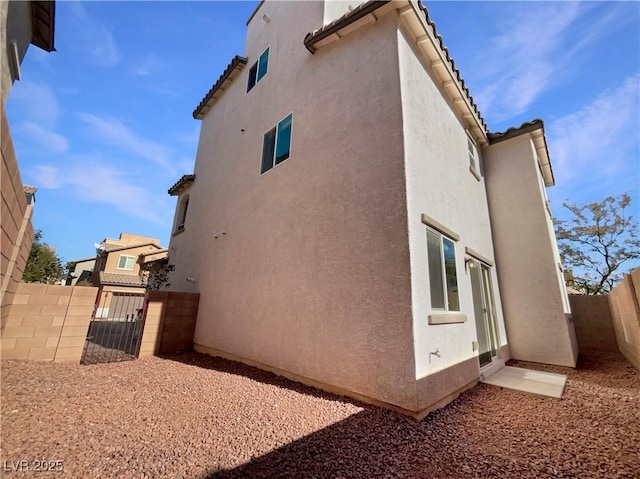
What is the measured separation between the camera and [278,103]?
797cm

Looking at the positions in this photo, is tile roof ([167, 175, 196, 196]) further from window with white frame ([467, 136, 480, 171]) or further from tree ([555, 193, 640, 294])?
tree ([555, 193, 640, 294])

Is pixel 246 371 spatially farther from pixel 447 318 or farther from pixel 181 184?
pixel 181 184

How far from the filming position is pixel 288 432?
313 centimetres

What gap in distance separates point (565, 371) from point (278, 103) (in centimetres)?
1073

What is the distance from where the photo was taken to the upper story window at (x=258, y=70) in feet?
30.9

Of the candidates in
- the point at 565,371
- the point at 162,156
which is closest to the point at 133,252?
the point at 162,156

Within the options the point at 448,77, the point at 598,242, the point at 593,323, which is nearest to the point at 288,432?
the point at 448,77

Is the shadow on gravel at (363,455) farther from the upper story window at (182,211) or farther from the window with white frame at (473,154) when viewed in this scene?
the upper story window at (182,211)

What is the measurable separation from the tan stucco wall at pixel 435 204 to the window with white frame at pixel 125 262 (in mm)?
34287

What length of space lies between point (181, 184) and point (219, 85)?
513 cm

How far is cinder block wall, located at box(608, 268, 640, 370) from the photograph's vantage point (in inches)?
226

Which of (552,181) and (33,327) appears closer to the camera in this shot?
(33,327)

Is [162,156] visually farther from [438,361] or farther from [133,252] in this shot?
[133,252]

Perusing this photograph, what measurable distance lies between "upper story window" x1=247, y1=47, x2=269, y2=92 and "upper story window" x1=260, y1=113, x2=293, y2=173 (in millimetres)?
3075
